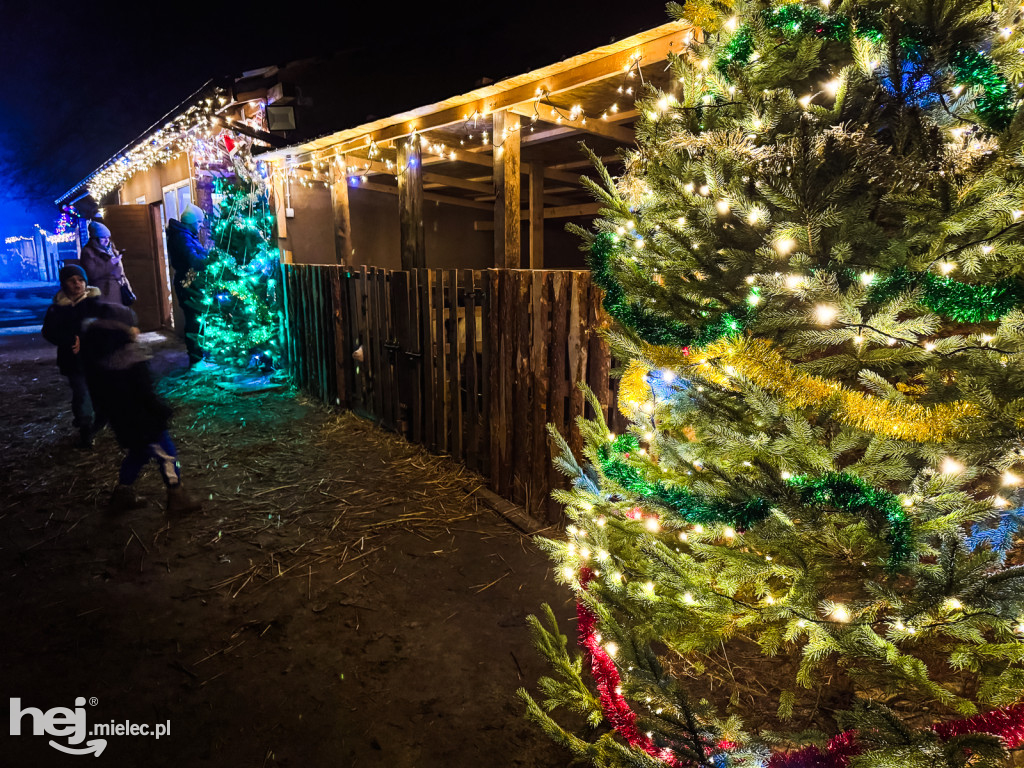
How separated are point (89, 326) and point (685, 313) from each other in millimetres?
4619

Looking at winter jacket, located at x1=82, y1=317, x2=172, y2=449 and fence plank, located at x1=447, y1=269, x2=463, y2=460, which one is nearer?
winter jacket, located at x1=82, y1=317, x2=172, y2=449

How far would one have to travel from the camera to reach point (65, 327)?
5.76m

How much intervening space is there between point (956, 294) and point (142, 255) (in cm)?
1677

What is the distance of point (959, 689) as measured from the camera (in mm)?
2525

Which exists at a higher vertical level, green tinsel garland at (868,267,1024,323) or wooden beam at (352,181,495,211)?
wooden beam at (352,181,495,211)

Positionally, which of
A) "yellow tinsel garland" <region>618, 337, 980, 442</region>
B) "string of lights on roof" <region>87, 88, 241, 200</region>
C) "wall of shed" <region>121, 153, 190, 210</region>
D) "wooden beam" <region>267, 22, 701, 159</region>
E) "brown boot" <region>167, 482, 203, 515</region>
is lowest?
"brown boot" <region>167, 482, 203, 515</region>

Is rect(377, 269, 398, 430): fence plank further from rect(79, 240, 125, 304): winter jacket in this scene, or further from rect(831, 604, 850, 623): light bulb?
rect(79, 240, 125, 304): winter jacket

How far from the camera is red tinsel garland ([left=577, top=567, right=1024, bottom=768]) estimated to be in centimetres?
165

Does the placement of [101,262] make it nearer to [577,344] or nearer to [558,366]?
[558,366]

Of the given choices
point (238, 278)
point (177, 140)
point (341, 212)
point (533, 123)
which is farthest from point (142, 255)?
point (533, 123)

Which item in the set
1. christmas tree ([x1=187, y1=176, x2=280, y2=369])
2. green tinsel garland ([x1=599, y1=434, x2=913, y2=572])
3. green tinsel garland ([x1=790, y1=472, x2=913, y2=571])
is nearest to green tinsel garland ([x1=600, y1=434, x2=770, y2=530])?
green tinsel garland ([x1=599, y1=434, x2=913, y2=572])

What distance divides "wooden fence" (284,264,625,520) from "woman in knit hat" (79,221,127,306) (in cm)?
414

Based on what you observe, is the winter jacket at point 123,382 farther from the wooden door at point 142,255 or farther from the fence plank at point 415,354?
the wooden door at point 142,255

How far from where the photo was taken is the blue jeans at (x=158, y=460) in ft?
15.0
